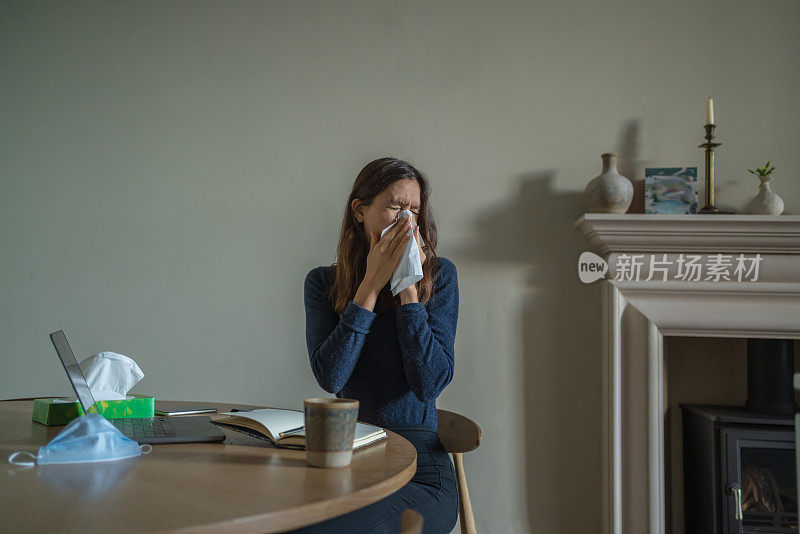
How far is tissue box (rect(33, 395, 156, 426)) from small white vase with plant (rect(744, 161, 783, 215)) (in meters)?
1.86

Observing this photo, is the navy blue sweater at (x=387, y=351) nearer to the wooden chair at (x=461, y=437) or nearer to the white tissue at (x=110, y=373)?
the wooden chair at (x=461, y=437)

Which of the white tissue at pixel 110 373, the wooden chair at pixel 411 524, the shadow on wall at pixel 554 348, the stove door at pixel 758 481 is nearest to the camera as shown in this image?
the wooden chair at pixel 411 524

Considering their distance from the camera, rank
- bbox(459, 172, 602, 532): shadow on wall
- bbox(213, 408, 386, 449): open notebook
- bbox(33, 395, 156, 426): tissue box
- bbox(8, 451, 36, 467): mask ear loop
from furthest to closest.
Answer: bbox(459, 172, 602, 532): shadow on wall → bbox(33, 395, 156, 426): tissue box → bbox(213, 408, 386, 449): open notebook → bbox(8, 451, 36, 467): mask ear loop

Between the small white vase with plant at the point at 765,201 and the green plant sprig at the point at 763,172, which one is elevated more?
the green plant sprig at the point at 763,172

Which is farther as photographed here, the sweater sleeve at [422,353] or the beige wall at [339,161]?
the beige wall at [339,161]

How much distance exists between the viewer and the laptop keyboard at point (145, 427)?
38.9 inches

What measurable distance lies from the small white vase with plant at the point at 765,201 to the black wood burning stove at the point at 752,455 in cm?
41

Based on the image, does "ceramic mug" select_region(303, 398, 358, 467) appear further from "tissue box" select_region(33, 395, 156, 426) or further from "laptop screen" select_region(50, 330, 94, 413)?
"tissue box" select_region(33, 395, 156, 426)

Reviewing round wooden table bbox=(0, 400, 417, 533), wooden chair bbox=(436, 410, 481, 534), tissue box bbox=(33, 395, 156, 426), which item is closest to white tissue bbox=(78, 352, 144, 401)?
tissue box bbox=(33, 395, 156, 426)

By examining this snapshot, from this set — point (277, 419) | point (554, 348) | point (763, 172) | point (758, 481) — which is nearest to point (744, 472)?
point (758, 481)

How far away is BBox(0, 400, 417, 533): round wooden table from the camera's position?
1.93 ft

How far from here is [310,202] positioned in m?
2.32

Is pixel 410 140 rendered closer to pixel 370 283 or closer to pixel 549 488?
pixel 370 283

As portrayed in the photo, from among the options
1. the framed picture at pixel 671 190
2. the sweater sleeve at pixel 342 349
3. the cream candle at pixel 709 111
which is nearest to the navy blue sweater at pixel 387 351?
the sweater sleeve at pixel 342 349
